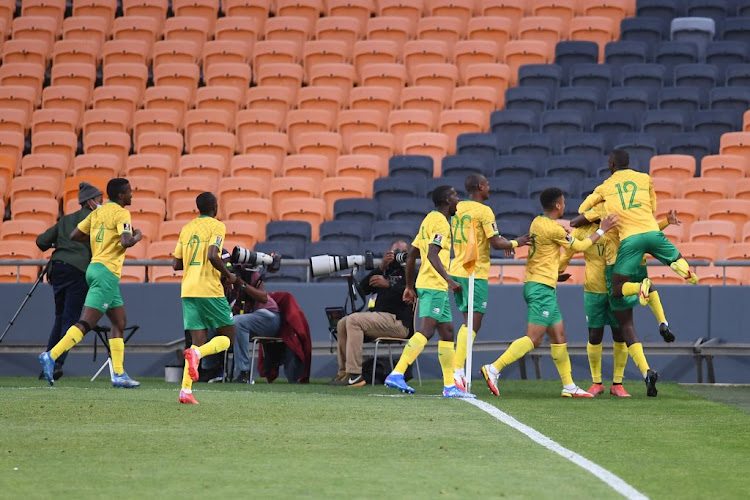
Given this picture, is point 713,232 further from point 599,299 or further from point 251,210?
point 251,210

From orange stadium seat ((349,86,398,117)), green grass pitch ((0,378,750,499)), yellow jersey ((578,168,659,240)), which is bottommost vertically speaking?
green grass pitch ((0,378,750,499))

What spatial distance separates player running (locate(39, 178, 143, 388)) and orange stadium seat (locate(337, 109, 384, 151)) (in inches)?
319

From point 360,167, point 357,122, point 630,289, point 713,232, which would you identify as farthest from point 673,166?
point 630,289

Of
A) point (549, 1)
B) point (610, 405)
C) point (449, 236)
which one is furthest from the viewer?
point (549, 1)

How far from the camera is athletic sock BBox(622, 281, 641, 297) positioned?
1071 cm

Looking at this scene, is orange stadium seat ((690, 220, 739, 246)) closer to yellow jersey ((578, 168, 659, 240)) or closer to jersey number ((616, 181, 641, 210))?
yellow jersey ((578, 168, 659, 240))

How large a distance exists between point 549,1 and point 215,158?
7.00 m

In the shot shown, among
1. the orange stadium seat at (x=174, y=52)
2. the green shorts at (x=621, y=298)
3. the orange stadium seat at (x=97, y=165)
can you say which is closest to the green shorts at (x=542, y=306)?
the green shorts at (x=621, y=298)

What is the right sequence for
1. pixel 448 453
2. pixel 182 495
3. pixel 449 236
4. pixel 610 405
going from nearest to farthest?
pixel 182 495 → pixel 448 453 → pixel 610 405 → pixel 449 236

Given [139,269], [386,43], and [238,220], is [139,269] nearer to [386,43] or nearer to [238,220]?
[238,220]

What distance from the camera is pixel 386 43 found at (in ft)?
68.4

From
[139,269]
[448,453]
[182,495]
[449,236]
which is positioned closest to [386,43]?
[139,269]

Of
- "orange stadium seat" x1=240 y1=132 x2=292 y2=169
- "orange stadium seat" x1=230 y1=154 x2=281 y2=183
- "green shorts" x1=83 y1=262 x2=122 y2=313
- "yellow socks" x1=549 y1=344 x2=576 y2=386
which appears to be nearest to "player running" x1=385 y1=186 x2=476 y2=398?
"yellow socks" x1=549 y1=344 x2=576 y2=386

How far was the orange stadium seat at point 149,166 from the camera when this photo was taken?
18.5 meters
